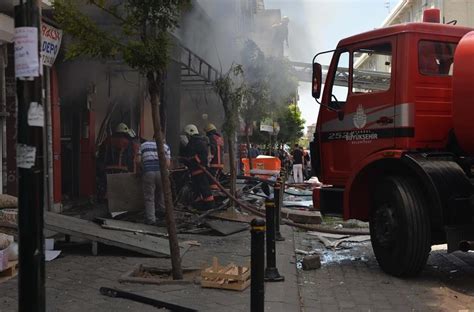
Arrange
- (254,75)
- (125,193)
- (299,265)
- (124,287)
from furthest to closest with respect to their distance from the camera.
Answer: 1. (254,75)
2. (125,193)
3. (299,265)
4. (124,287)

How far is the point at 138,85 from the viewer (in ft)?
43.8

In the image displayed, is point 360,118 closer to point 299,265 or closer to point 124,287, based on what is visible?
point 299,265

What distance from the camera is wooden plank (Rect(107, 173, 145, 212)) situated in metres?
8.91

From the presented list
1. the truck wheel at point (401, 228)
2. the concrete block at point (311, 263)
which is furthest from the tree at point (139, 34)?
the truck wheel at point (401, 228)

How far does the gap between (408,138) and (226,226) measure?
3.78 meters

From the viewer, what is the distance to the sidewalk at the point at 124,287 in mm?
4777

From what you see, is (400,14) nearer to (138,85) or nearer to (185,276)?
Answer: (138,85)

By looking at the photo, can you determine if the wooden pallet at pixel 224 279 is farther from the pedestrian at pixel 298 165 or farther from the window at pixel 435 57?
the pedestrian at pixel 298 165

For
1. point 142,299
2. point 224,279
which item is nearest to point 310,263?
point 224,279

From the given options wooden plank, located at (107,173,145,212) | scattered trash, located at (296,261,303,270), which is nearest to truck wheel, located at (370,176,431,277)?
scattered trash, located at (296,261,303,270)

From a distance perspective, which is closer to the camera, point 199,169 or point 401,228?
point 401,228

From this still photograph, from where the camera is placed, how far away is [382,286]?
19.2ft

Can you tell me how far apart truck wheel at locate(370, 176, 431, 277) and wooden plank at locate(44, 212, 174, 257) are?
103 inches

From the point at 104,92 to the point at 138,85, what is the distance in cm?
96
